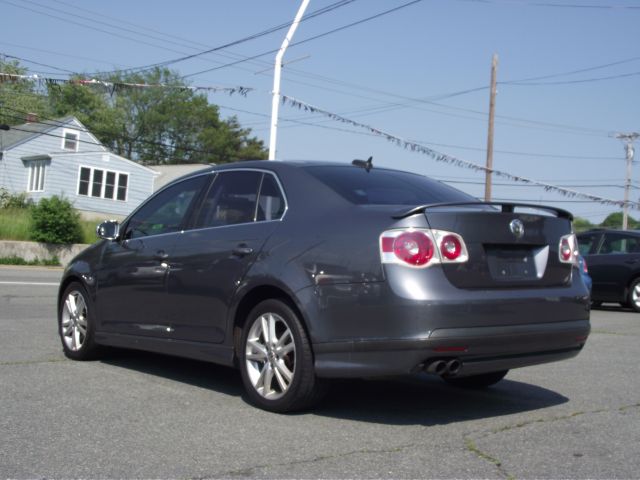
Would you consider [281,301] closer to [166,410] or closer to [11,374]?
[166,410]

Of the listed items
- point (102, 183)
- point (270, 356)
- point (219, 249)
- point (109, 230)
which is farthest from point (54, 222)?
point (270, 356)

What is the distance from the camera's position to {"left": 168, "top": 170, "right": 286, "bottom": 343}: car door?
17.8 feet

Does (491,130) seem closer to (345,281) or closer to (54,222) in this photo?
(54,222)

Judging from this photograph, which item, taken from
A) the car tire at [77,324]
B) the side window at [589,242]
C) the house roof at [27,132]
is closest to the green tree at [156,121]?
the house roof at [27,132]

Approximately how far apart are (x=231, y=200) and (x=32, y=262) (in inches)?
939

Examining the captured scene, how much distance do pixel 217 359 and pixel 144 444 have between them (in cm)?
125

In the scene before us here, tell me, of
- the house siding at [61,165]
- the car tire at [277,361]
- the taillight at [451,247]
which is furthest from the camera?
the house siding at [61,165]

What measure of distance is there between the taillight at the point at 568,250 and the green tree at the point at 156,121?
226 feet

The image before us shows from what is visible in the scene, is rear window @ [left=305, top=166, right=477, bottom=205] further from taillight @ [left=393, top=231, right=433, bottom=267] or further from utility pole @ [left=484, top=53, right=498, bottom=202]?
utility pole @ [left=484, top=53, right=498, bottom=202]

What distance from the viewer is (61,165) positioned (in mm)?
42000

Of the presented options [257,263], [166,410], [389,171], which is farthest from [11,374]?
[389,171]

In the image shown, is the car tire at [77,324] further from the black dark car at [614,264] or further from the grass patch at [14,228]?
the grass patch at [14,228]

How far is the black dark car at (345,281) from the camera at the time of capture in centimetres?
456

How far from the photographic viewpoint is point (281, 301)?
16.6ft
